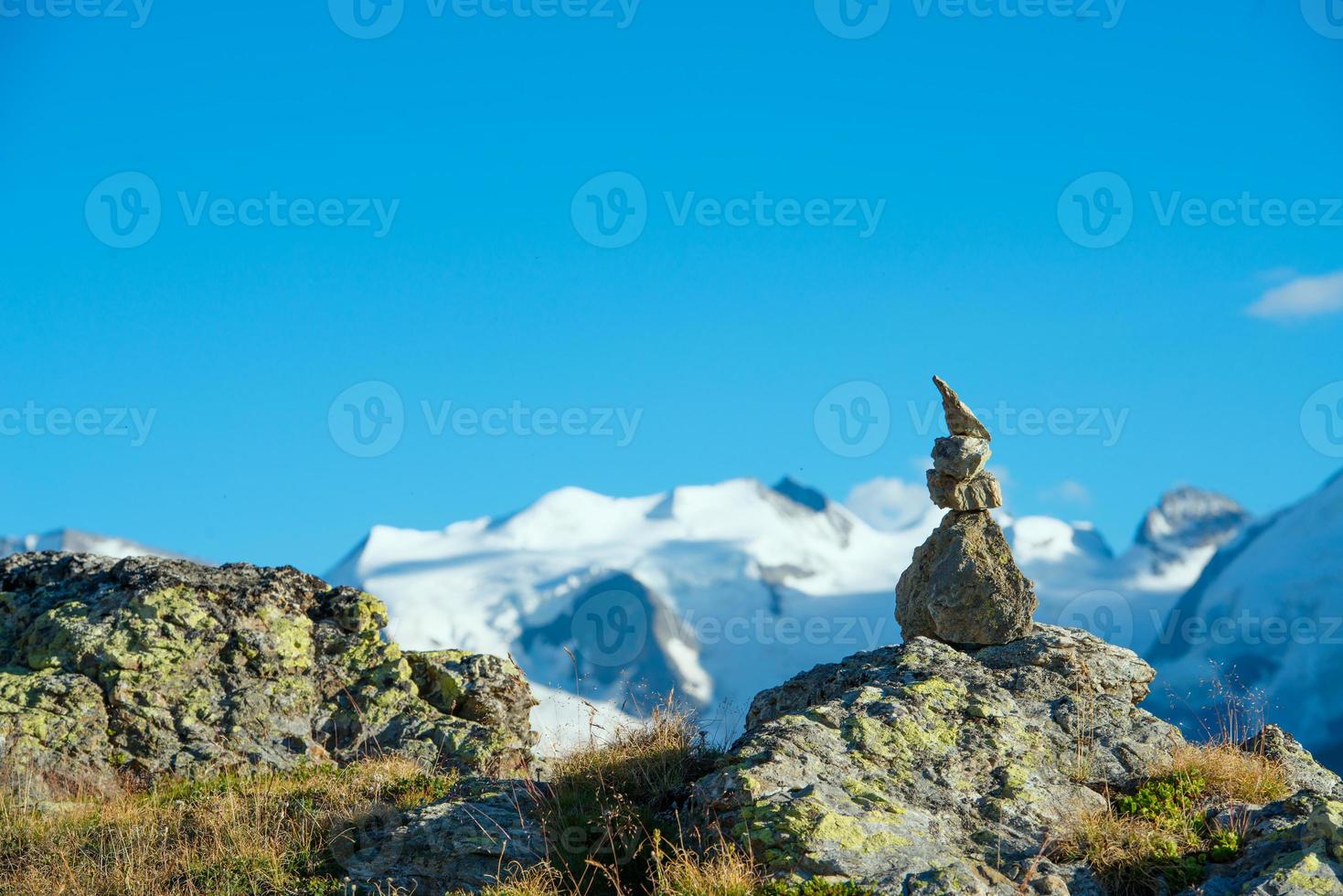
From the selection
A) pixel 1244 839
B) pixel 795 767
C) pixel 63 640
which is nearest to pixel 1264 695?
pixel 1244 839

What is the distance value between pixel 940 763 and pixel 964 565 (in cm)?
487

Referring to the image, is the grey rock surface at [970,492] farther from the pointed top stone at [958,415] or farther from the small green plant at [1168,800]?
the small green plant at [1168,800]

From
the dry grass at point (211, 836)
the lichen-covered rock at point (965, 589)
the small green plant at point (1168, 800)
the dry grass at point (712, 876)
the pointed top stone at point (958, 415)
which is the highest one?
the pointed top stone at point (958, 415)

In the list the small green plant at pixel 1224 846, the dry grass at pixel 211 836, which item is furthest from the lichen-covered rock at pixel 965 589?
the dry grass at pixel 211 836

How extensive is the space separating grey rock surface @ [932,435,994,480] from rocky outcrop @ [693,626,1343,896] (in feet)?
9.49

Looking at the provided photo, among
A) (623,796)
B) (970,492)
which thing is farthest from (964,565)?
(623,796)

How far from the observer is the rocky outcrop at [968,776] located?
37.6ft

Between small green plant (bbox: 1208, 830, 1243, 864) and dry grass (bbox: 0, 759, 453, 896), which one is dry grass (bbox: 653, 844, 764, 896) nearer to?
dry grass (bbox: 0, 759, 453, 896)

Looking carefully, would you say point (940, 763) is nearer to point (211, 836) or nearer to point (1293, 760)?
point (1293, 760)

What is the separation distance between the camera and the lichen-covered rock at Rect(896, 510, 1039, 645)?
1728cm

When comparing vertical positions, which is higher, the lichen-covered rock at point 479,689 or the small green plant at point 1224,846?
the lichen-covered rock at point 479,689

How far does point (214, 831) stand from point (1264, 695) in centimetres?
1148

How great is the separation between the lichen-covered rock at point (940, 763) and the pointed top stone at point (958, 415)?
354 cm

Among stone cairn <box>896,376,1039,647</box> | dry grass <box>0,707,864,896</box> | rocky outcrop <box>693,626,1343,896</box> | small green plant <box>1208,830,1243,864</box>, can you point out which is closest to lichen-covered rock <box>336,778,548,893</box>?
dry grass <box>0,707,864,896</box>
